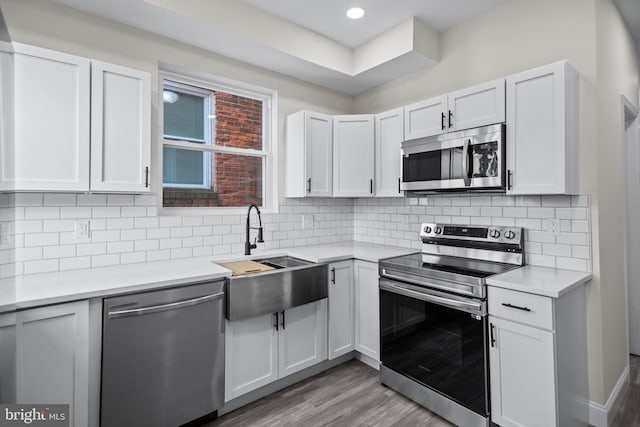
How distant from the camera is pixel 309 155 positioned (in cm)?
310

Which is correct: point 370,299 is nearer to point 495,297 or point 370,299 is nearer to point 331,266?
point 331,266

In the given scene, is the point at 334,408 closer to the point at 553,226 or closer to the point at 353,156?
the point at 553,226

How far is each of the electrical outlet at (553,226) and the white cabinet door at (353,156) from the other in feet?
4.80

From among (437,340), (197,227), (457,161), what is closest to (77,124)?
(197,227)

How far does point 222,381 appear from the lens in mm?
2096

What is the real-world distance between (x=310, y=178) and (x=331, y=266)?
908mm

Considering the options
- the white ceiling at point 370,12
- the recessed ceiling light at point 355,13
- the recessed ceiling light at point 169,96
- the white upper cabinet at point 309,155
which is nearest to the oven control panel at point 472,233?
the white upper cabinet at point 309,155

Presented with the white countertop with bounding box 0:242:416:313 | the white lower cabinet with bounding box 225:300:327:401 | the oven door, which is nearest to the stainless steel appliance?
the oven door

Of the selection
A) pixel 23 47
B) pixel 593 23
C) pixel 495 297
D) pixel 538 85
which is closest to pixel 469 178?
pixel 538 85

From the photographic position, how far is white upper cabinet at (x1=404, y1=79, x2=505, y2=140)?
2258 millimetres

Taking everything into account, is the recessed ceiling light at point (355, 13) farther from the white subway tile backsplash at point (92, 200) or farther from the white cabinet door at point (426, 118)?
the white subway tile backsplash at point (92, 200)

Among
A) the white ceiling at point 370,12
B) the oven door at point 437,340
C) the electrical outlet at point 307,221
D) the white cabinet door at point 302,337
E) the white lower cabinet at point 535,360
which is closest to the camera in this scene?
the white lower cabinet at point 535,360

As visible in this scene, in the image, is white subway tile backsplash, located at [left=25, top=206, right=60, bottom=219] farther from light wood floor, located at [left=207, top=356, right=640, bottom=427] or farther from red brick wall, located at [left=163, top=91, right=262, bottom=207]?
light wood floor, located at [left=207, top=356, right=640, bottom=427]

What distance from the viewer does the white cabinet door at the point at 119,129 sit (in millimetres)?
1978
